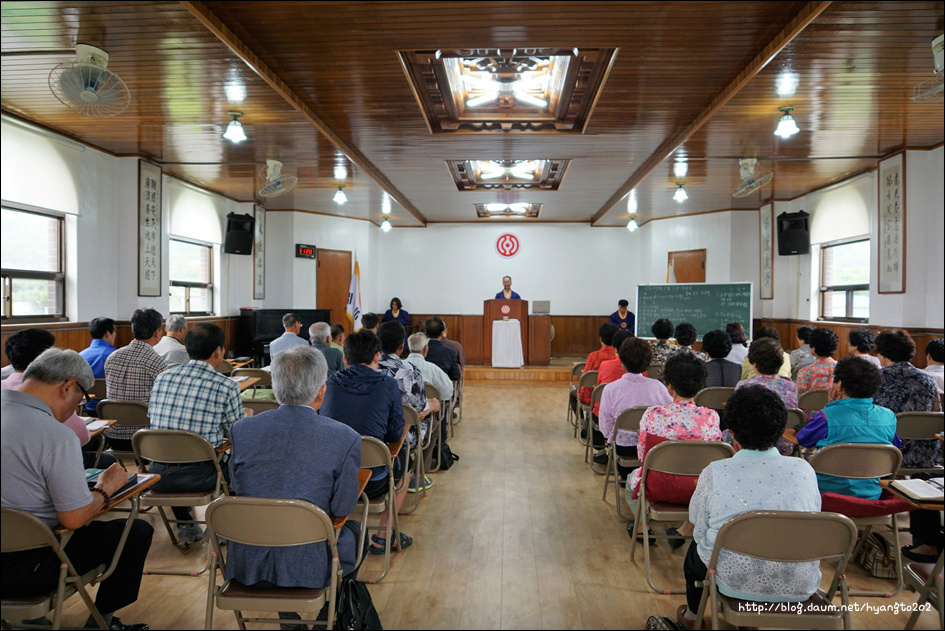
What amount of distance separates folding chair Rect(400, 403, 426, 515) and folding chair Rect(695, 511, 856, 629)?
1.85 meters

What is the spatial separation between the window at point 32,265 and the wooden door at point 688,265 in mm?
9248

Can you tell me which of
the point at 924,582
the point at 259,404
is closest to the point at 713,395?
the point at 924,582

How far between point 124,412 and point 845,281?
8351mm

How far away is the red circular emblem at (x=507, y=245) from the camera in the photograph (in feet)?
38.9

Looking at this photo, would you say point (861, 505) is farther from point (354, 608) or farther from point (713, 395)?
point (354, 608)

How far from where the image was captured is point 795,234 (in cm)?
842

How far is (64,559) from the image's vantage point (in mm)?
1870

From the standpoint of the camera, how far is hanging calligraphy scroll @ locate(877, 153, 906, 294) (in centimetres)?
605

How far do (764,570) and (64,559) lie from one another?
7.51 ft

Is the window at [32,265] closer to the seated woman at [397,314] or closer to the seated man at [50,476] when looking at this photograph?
the seated man at [50,476]

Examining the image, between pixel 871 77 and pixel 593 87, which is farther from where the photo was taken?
pixel 593 87

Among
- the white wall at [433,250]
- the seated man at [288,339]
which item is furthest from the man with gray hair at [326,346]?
the white wall at [433,250]

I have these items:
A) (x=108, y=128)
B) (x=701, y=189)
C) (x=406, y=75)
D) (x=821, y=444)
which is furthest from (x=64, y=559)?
(x=701, y=189)

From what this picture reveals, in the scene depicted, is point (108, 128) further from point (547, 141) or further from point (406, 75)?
point (547, 141)
